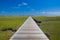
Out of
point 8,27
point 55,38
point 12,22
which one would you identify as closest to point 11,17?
point 12,22

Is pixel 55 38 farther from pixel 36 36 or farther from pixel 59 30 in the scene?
pixel 36 36

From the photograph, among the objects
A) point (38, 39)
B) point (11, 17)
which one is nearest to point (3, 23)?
point (11, 17)

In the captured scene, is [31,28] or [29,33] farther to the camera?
[31,28]

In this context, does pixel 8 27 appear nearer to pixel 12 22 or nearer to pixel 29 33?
pixel 12 22

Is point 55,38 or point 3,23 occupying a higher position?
point 3,23

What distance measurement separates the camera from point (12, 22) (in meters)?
10.2

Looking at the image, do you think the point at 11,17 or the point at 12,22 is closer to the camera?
the point at 12,22

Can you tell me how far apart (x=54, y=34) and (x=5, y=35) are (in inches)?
87.5

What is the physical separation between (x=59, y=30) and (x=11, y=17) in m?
3.55

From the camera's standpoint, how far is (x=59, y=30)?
914 cm

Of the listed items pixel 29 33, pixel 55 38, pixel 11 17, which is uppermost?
pixel 11 17

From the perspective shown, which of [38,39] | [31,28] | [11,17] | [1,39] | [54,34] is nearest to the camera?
[38,39]

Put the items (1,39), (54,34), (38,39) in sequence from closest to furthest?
(38,39), (1,39), (54,34)


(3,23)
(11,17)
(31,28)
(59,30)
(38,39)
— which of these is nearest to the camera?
(38,39)
